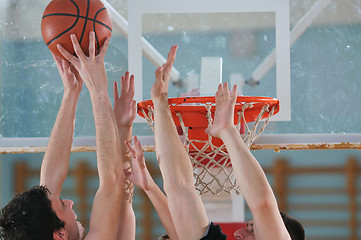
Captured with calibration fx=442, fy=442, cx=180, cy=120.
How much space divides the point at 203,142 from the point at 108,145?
0.50 meters

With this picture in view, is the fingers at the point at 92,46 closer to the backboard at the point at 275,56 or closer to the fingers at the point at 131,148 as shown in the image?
the fingers at the point at 131,148

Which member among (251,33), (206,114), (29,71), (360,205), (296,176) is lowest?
(360,205)

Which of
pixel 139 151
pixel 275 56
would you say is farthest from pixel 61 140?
pixel 275 56

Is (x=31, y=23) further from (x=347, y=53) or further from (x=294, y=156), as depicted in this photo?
(x=294, y=156)

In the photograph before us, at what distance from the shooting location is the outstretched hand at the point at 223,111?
68.2 inches

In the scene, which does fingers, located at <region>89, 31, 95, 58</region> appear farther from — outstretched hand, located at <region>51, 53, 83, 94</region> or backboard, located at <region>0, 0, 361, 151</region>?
backboard, located at <region>0, 0, 361, 151</region>

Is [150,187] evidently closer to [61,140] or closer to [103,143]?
[103,143]

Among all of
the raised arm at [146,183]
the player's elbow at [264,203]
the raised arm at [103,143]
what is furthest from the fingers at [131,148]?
the player's elbow at [264,203]

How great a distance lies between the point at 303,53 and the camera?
8.86 ft

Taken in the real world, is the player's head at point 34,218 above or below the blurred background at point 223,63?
below

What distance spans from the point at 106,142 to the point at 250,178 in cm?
65

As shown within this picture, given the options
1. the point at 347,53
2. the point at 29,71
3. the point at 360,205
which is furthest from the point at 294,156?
the point at 29,71

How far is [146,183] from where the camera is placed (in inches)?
81.0

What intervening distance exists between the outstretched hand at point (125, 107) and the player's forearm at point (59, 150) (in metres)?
0.22
